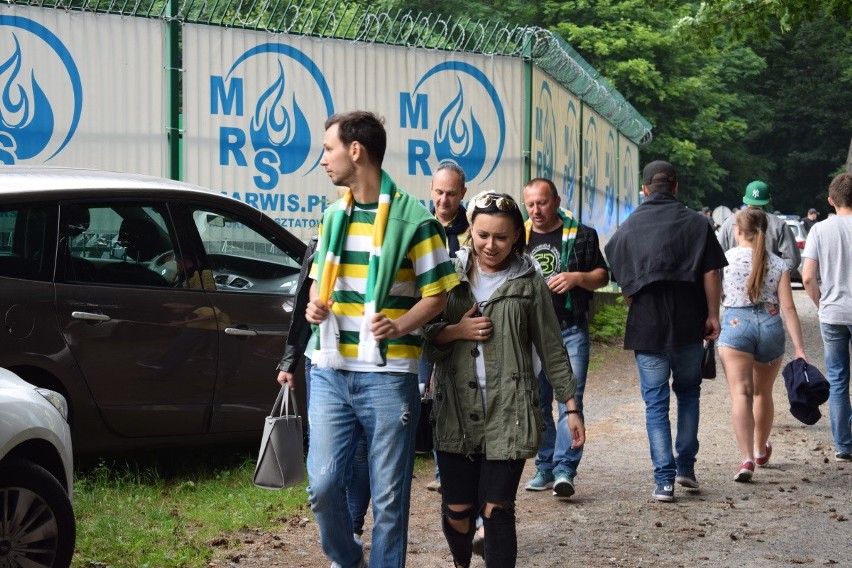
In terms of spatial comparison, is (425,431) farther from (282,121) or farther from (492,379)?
(282,121)

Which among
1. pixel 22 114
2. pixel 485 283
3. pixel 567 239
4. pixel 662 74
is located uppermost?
pixel 662 74

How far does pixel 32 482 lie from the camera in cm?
487

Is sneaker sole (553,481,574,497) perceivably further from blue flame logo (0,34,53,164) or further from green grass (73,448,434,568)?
blue flame logo (0,34,53,164)

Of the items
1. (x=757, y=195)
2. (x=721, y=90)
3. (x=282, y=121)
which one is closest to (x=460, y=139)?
(x=282, y=121)

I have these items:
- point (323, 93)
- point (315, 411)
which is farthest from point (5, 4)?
point (315, 411)

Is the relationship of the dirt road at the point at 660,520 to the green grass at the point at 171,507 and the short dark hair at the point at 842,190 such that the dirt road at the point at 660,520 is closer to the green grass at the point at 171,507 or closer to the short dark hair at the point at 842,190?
the green grass at the point at 171,507

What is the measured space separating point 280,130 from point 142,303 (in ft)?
15.2

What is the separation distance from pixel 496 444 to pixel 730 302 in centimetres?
396

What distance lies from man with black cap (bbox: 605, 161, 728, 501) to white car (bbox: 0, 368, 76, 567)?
11.6 ft

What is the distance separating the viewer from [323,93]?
11.6 m

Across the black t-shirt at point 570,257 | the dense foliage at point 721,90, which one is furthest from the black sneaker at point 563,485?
the dense foliage at point 721,90

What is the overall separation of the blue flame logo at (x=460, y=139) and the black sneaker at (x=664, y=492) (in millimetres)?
5384

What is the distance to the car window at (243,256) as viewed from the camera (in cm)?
750

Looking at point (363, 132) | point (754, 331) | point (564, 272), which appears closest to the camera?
point (363, 132)
